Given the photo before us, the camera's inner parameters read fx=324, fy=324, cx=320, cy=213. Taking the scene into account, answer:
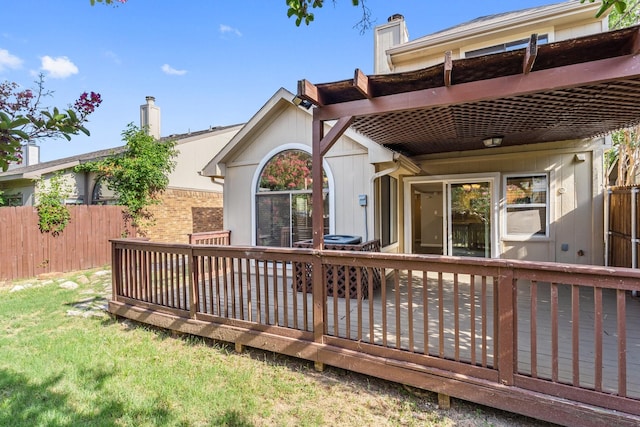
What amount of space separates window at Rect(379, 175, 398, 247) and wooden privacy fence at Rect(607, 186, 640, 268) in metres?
3.96

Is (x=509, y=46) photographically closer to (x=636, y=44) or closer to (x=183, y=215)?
(x=636, y=44)

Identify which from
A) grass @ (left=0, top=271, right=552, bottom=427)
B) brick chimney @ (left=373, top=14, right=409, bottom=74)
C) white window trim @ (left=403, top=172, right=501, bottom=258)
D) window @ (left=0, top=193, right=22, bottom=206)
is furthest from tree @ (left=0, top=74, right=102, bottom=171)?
window @ (left=0, top=193, right=22, bottom=206)

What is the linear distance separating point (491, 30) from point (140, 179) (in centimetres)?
1095

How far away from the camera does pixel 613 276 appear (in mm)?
2307

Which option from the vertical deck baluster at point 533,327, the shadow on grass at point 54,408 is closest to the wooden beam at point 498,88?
the vertical deck baluster at point 533,327

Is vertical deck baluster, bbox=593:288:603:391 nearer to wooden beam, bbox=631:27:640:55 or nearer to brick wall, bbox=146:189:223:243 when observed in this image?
wooden beam, bbox=631:27:640:55

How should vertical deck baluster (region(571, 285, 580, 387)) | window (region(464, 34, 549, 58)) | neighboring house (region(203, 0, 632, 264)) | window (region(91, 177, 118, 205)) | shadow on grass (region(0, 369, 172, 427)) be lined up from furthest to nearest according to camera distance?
window (region(91, 177, 118, 205))
window (region(464, 34, 549, 58))
neighboring house (region(203, 0, 632, 264))
shadow on grass (region(0, 369, 172, 427))
vertical deck baluster (region(571, 285, 580, 387))

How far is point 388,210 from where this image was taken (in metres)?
7.09

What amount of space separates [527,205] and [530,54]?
529 centimetres

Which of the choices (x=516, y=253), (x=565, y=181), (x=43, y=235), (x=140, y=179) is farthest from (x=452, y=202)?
(x=43, y=235)

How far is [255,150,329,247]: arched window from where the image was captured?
6.83 metres

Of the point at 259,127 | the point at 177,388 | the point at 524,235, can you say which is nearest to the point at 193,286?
the point at 177,388

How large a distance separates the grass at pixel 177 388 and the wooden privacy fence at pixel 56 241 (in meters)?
5.06

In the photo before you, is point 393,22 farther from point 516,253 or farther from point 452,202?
point 516,253
